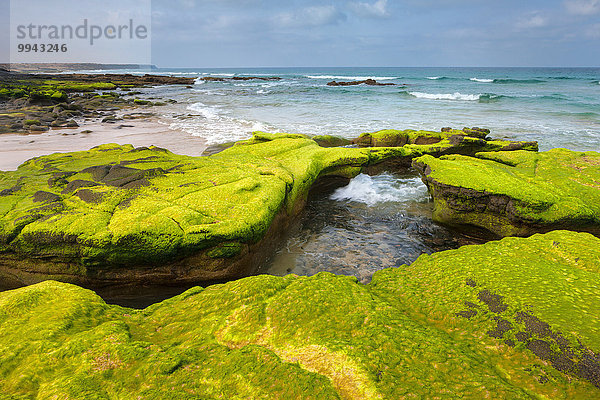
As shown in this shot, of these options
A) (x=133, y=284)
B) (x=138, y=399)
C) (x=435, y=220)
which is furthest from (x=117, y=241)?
(x=435, y=220)

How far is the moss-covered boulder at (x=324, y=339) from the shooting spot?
2.47 metres

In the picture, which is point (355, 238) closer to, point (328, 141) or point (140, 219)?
point (140, 219)

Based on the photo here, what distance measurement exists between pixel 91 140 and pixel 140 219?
555 inches

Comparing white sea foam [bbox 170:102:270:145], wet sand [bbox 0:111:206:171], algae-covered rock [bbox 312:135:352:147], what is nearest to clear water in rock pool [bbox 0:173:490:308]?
algae-covered rock [bbox 312:135:352:147]

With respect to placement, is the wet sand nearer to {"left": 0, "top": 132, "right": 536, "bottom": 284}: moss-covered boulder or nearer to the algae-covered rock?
the algae-covered rock

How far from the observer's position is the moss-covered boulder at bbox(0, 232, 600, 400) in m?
2.47

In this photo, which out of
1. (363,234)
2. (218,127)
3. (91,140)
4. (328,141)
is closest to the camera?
(363,234)

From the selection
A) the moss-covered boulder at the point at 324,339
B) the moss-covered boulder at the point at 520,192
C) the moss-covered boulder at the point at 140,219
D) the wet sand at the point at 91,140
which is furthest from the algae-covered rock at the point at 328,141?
the moss-covered boulder at the point at 324,339

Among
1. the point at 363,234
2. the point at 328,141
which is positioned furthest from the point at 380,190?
the point at 328,141

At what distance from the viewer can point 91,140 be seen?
16250 millimetres

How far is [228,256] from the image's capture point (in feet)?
18.4

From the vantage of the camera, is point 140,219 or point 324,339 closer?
point 324,339

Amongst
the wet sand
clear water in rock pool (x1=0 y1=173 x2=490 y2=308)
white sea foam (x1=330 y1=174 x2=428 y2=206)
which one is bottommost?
clear water in rock pool (x1=0 y1=173 x2=490 y2=308)

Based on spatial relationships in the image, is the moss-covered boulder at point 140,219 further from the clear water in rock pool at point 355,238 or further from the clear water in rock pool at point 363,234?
the clear water in rock pool at point 363,234
